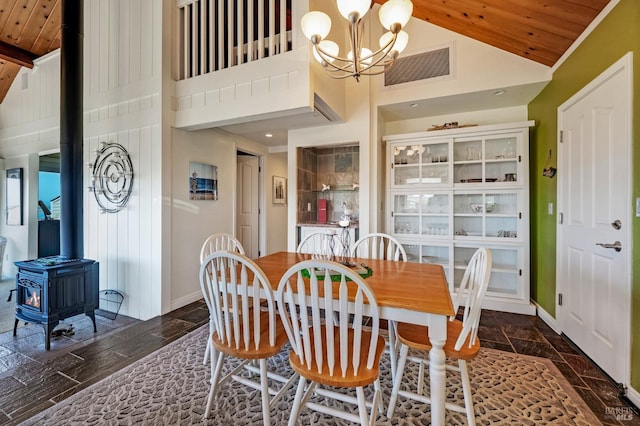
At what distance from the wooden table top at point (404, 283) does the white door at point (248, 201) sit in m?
2.87

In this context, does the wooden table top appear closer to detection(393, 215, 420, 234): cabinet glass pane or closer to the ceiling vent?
detection(393, 215, 420, 234): cabinet glass pane

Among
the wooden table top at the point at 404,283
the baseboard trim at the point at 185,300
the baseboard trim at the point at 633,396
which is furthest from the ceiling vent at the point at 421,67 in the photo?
the baseboard trim at the point at 185,300

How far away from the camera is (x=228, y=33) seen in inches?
116

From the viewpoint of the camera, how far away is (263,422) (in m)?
1.55

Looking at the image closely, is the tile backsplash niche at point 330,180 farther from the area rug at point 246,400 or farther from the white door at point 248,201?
the area rug at point 246,400

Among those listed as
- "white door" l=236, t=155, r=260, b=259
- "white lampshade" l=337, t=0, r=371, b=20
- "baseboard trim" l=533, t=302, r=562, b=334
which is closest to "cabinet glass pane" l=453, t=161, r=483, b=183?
"baseboard trim" l=533, t=302, r=562, b=334

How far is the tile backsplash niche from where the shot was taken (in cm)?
406

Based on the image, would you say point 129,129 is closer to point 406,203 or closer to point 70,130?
point 70,130

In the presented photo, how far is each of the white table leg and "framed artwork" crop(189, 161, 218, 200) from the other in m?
3.07

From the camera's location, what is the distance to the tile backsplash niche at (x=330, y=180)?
406cm

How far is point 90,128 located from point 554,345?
544cm

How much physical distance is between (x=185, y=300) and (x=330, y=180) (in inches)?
98.4

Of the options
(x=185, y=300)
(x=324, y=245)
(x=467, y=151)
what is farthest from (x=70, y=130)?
(x=467, y=151)

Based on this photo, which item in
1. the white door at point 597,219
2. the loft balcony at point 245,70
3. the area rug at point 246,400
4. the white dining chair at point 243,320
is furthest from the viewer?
the loft balcony at point 245,70
